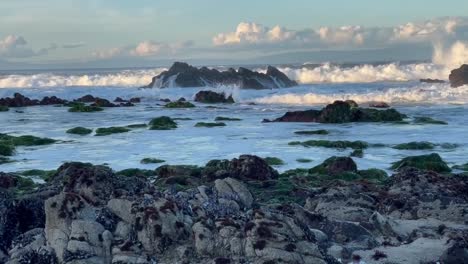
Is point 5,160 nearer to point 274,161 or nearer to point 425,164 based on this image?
point 274,161

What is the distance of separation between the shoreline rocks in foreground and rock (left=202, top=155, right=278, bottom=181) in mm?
3397

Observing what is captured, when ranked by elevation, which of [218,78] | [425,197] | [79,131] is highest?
[218,78]

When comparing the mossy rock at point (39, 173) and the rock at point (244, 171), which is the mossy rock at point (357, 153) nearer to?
the rock at point (244, 171)

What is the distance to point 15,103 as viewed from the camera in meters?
52.2

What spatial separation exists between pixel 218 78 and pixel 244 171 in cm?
6093

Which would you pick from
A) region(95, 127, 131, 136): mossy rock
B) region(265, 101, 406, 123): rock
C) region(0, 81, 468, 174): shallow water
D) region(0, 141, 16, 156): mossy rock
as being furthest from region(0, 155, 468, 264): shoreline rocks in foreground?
region(265, 101, 406, 123): rock

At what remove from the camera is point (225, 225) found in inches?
365

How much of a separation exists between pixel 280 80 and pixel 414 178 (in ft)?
206

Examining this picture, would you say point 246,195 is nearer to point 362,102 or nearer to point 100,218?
point 100,218

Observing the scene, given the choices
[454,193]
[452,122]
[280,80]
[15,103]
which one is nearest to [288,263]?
[454,193]

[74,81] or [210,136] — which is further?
[74,81]

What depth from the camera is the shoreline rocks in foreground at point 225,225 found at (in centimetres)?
889

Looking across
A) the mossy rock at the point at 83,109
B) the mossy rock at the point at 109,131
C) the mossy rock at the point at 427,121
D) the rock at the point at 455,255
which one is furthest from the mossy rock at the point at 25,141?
the rock at the point at 455,255

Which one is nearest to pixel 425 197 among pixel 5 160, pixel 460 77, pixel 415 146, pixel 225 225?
pixel 225 225
